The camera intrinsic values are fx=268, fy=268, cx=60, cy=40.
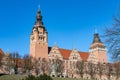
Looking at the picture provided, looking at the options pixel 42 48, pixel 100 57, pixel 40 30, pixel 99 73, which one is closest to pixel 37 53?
pixel 42 48

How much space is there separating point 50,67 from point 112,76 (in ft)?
77.2

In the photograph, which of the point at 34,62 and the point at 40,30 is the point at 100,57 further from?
the point at 34,62

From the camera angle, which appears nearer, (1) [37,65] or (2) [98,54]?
(1) [37,65]

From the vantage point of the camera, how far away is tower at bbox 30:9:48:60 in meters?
92.5

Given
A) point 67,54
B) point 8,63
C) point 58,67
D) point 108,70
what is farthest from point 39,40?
point 108,70

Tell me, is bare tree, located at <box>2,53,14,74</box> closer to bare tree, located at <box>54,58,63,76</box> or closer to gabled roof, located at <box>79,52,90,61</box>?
bare tree, located at <box>54,58,63,76</box>

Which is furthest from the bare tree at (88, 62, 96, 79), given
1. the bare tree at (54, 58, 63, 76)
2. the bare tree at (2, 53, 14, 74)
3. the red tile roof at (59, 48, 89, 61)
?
the bare tree at (2, 53, 14, 74)

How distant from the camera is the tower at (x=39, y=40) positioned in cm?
9249

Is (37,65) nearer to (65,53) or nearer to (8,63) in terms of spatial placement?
(8,63)

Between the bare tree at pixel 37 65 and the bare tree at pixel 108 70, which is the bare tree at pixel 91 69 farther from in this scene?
the bare tree at pixel 37 65

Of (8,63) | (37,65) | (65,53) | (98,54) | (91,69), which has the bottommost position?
(91,69)

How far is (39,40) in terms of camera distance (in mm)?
94688

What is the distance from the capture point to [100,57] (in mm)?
108375

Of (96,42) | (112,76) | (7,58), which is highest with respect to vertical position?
(96,42)
